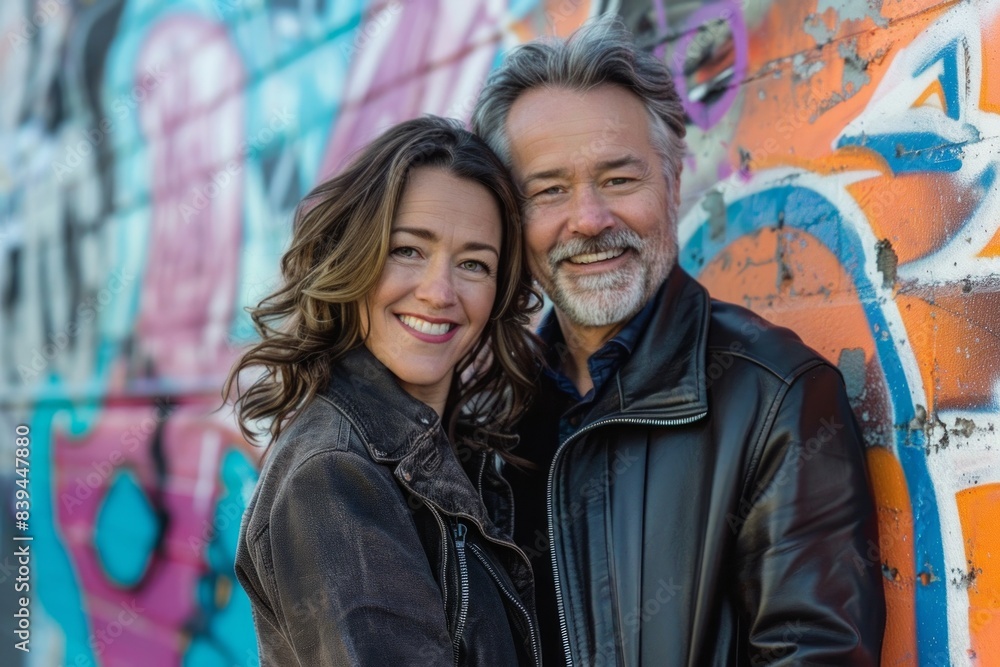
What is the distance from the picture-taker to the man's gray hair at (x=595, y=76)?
7.58ft

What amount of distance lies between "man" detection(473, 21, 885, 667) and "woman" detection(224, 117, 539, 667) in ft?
0.44

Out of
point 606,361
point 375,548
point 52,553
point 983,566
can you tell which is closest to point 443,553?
point 375,548

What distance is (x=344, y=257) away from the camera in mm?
1989

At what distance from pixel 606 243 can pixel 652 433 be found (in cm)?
51

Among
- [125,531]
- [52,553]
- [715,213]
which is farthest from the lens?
[52,553]

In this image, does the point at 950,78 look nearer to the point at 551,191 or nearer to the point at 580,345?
the point at 551,191

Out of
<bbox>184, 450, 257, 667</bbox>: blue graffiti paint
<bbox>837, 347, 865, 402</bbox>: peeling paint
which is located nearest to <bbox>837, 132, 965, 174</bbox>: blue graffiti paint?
<bbox>837, 347, 865, 402</bbox>: peeling paint

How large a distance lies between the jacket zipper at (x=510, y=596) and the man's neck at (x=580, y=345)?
0.60 m

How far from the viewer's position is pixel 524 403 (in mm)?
2379

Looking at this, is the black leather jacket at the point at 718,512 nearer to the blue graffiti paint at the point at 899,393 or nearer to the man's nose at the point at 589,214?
the blue graffiti paint at the point at 899,393

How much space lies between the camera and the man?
68.4 inches

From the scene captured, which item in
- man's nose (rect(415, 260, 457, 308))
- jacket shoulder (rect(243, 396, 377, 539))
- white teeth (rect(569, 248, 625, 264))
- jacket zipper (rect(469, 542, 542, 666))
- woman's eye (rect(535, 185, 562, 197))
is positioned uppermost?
woman's eye (rect(535, 185, 562, 197))

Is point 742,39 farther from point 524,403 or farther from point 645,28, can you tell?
point 524,403

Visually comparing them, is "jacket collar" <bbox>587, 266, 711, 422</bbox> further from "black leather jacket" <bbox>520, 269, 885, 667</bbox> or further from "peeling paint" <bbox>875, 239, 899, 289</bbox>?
"peeling paint" <bbox>875, 239, 899, 289</bbox>
